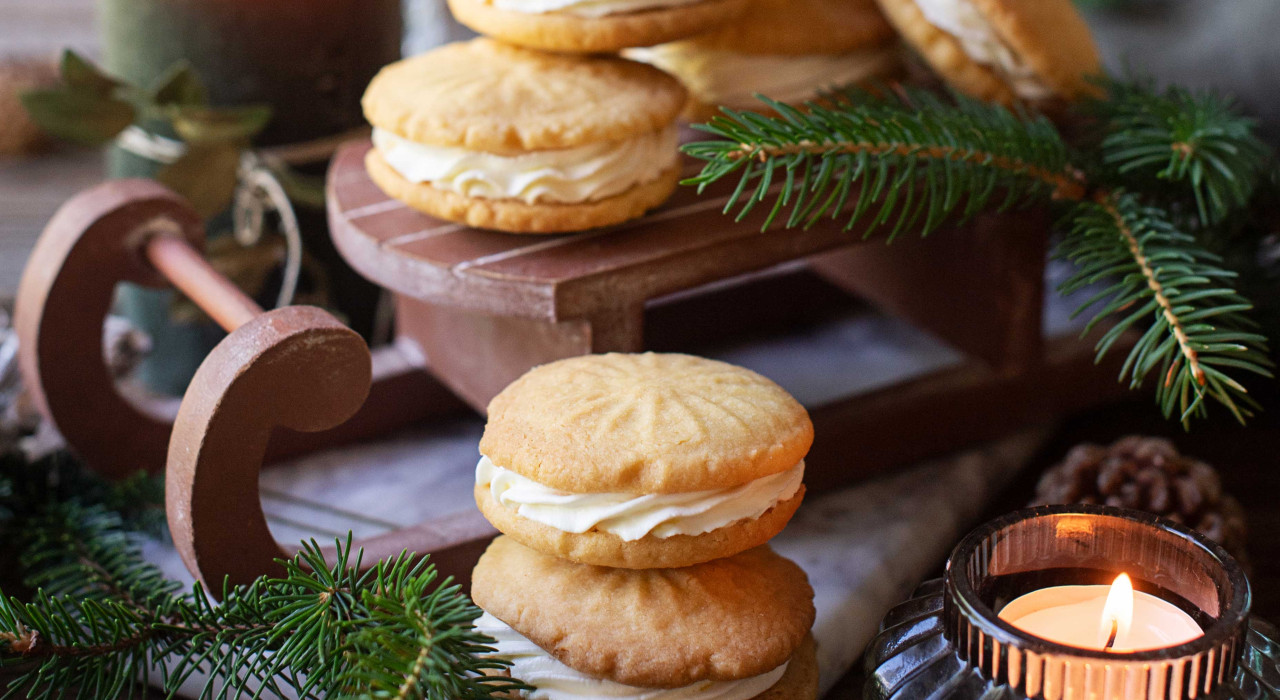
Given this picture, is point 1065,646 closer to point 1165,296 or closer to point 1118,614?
point 1118,614

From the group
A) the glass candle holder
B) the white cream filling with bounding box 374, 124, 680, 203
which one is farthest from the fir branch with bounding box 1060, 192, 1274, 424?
the white cream filling with bounding box 374, 124, 680, 203

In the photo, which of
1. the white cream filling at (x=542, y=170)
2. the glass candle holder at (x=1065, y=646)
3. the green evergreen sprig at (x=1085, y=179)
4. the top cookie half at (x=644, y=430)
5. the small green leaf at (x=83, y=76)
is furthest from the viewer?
the small green leaf at (x=83, y=76)

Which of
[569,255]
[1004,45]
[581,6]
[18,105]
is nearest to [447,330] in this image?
[569,255]

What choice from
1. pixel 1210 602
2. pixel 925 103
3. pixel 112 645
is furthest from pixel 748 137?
pixel 112 645

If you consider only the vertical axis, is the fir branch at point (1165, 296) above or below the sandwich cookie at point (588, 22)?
below

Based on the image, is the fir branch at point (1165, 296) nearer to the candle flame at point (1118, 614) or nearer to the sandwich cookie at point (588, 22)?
the candle flame at point (1118, 614)

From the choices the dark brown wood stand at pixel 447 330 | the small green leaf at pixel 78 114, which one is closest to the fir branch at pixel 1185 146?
the dark brown wood stand at pixel 447 330

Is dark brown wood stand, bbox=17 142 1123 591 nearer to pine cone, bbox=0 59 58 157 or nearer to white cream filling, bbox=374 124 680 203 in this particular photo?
white cream filling, bbox=374 124 680 203
